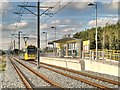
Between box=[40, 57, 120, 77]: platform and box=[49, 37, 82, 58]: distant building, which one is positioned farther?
box=[49, 37, 82, 58]: distant building

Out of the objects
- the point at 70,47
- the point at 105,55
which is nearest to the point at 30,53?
the point at 70,47

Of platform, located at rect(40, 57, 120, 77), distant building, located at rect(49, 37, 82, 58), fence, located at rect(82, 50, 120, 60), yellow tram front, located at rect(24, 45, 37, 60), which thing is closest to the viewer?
platform, located at rect(40, 57, 120, 77)

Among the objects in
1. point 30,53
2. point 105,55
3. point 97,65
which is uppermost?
point 105,55

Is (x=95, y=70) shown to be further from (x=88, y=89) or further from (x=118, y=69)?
(x=88, y=89)

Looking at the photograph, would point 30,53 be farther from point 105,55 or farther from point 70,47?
point 105,55

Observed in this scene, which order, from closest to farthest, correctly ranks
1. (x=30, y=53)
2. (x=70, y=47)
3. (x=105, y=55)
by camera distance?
(x=105, y=55)
(x=70, y=47)
(x=30, y=53)

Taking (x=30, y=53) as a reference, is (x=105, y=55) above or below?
above

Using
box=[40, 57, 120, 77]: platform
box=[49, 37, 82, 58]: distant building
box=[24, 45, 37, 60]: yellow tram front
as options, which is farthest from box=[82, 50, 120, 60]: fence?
box=[24, 45, 37, 60]: yellow tram front

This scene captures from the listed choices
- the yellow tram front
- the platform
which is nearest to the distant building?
the yellow tram front

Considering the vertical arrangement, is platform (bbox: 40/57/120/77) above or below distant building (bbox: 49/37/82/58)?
below

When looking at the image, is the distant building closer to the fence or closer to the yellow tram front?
the yellow tram front

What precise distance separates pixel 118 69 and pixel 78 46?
83.4 feet

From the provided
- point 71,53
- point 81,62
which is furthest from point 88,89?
point 71,53

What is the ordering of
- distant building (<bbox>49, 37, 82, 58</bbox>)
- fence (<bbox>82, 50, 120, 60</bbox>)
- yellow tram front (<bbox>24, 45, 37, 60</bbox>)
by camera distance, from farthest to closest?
1. yellow tram front (<bbox>24, 45, 37, 60</bbox>)
2. distant building (<bbox>49, 37, 82, 58</bbox>)
3. fence (<bbox>82, 50, 120, 60</bbox>)
